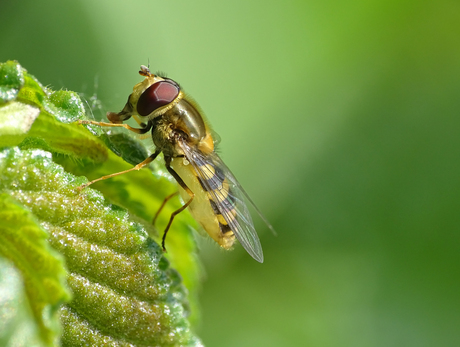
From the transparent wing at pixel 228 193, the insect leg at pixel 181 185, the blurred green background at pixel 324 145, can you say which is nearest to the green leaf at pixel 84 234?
the insect leg at pixel 181 185

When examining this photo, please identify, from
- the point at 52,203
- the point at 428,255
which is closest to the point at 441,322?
the point at 428,255

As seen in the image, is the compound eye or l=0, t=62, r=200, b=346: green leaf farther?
the compound eye

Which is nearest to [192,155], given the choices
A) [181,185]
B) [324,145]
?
[181,185]

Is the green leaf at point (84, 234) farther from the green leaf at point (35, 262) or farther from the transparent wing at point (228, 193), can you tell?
the transparent wing at point (228, 193)

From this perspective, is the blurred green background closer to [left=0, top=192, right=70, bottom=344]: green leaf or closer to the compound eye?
the compound eye

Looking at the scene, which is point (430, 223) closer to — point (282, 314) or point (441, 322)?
point (441, 322)

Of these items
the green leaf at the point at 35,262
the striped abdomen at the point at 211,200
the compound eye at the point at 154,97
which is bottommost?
the striped abdomen at the point at 211,200

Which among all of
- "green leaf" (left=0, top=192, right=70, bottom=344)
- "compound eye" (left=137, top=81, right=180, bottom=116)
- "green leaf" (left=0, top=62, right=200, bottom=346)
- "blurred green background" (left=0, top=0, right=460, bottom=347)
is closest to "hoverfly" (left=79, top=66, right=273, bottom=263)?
"compound eye" (left=137, top=81, right=180, bottom=116)
